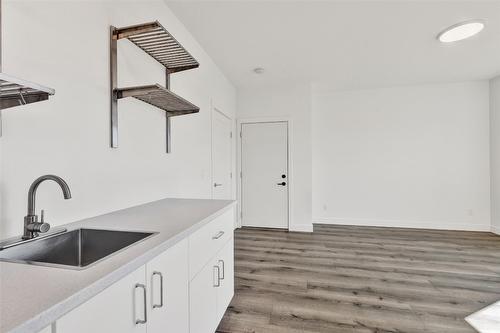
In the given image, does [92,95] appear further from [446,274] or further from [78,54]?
[446,274]

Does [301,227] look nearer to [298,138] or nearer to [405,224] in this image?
[298,138]

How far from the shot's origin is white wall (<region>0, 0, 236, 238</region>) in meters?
1.03

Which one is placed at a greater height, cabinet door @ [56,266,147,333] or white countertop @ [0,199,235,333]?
white countertop @ [0,199,235,333]

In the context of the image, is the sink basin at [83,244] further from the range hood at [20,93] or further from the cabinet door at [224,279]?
the cabinet door at [224,279]

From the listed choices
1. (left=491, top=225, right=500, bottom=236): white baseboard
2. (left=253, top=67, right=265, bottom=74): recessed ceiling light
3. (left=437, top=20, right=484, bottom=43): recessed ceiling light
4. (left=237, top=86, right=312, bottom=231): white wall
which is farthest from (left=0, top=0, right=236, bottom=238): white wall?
(left=491, top=225, right=500, bottom=236): white baseboard

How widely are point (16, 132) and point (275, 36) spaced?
250 cm

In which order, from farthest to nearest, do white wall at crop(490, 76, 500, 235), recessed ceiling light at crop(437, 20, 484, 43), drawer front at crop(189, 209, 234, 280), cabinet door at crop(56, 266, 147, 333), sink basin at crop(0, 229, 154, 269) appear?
1. white wall at crop(490, 76, 500, 235)
2. recessed ceiling light at crop(437, 20, 484, 43)
3. drawer front at crop(189, 209, 234, 280)
4. sink basin at crop(0, 229, 154, 269)
5. cabinet door at crop(56, 266, 147, 333)

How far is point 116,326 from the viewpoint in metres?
0.75

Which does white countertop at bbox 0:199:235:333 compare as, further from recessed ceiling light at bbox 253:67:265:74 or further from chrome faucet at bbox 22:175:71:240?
recessed ceiling light at bbox 253:67:265:74

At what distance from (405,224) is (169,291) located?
4874 millimetres

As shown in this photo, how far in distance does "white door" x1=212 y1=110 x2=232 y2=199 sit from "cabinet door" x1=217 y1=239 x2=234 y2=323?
1.53 meters

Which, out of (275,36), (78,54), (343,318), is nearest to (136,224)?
(78,54)

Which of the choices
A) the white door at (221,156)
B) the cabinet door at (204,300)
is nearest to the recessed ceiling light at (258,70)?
the white door at (221,156)

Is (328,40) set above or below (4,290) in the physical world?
above
